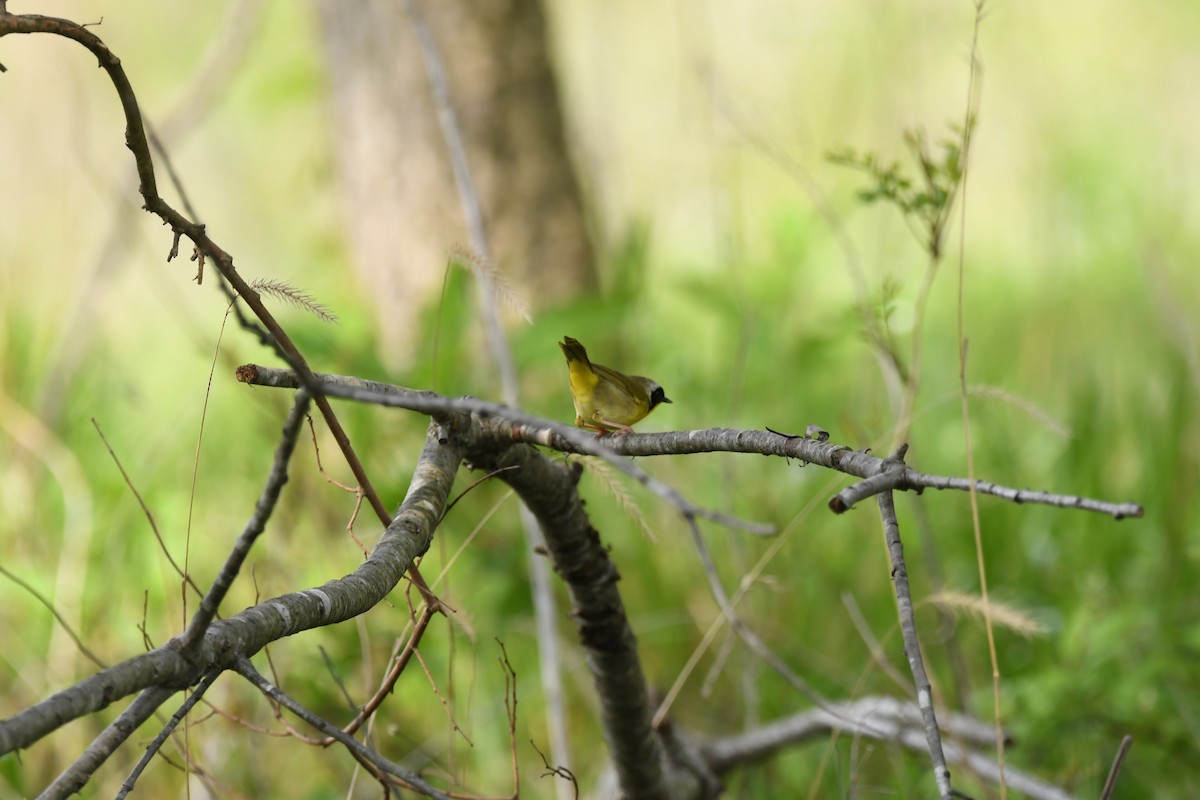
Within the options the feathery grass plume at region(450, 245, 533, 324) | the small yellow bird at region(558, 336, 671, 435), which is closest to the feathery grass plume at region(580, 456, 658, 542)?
the feathery grass plume at region(450, 245, 533, 324)

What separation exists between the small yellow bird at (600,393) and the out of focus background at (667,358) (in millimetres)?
Result: 270

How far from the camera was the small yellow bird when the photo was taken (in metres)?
1.90

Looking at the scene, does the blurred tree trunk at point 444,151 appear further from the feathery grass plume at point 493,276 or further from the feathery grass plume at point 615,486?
the feathery grass plume at point 615,486

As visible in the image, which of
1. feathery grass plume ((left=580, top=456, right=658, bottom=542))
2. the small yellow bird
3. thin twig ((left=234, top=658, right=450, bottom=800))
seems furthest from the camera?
the small yellow bird

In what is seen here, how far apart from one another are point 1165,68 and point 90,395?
20.2 ft

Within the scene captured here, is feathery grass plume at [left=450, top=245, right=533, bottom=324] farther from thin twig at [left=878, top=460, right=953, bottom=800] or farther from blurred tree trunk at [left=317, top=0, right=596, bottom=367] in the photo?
blurred tree trunk at [left=317, top=0, right=596, bottom=367]

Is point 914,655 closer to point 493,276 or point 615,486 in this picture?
point 615,486

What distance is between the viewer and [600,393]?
6.37 ft

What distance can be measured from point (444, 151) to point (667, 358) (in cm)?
136

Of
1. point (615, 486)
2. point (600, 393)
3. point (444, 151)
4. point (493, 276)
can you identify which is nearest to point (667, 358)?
point (444, 151)

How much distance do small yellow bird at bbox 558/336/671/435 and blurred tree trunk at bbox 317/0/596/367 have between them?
258cm

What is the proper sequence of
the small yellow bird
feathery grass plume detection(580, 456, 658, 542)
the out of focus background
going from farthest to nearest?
the out of focus background < the small yellow bird < feathery grass plume detection(580, 456, 658, 542)

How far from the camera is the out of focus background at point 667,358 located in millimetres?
2900

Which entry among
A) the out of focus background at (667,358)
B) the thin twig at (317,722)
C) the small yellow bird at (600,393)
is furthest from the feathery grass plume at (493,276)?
the thin twig at (317,722)
